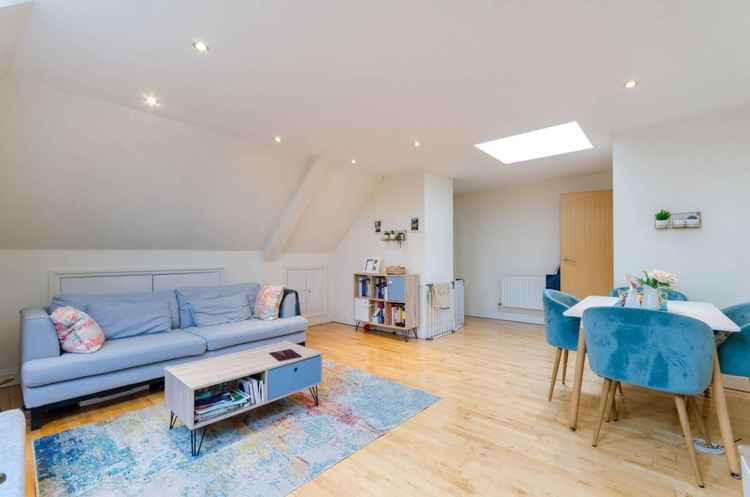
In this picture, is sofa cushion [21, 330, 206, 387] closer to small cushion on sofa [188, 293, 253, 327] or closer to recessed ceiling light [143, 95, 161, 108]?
small cushion on sofa [188, 293, 253, 327]

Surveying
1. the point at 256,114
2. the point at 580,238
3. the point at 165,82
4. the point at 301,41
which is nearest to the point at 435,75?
the point at 301,41

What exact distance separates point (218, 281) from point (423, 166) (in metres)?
3.11

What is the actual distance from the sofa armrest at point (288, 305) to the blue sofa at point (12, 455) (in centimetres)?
257

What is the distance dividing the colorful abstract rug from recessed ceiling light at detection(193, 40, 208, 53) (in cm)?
238

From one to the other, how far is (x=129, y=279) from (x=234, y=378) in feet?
8.14

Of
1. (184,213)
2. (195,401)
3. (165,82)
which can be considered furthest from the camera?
(184,213)

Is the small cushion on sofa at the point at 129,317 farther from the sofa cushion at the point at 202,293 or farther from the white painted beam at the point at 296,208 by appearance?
the white painted beam at the point at 296,208

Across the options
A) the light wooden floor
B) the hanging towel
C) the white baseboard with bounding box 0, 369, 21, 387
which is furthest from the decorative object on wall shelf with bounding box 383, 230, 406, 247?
the white baseboard with bounding box 0, 369, 21, 387

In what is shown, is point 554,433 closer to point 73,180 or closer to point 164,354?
point 164,354

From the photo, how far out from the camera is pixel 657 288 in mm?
2412

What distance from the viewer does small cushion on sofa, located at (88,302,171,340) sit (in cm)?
316

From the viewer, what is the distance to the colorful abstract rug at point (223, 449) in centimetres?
179

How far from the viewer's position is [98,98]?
2645 mm

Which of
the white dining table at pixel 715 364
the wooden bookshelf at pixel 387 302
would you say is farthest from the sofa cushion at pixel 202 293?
the white dining table at pixel 715 364
